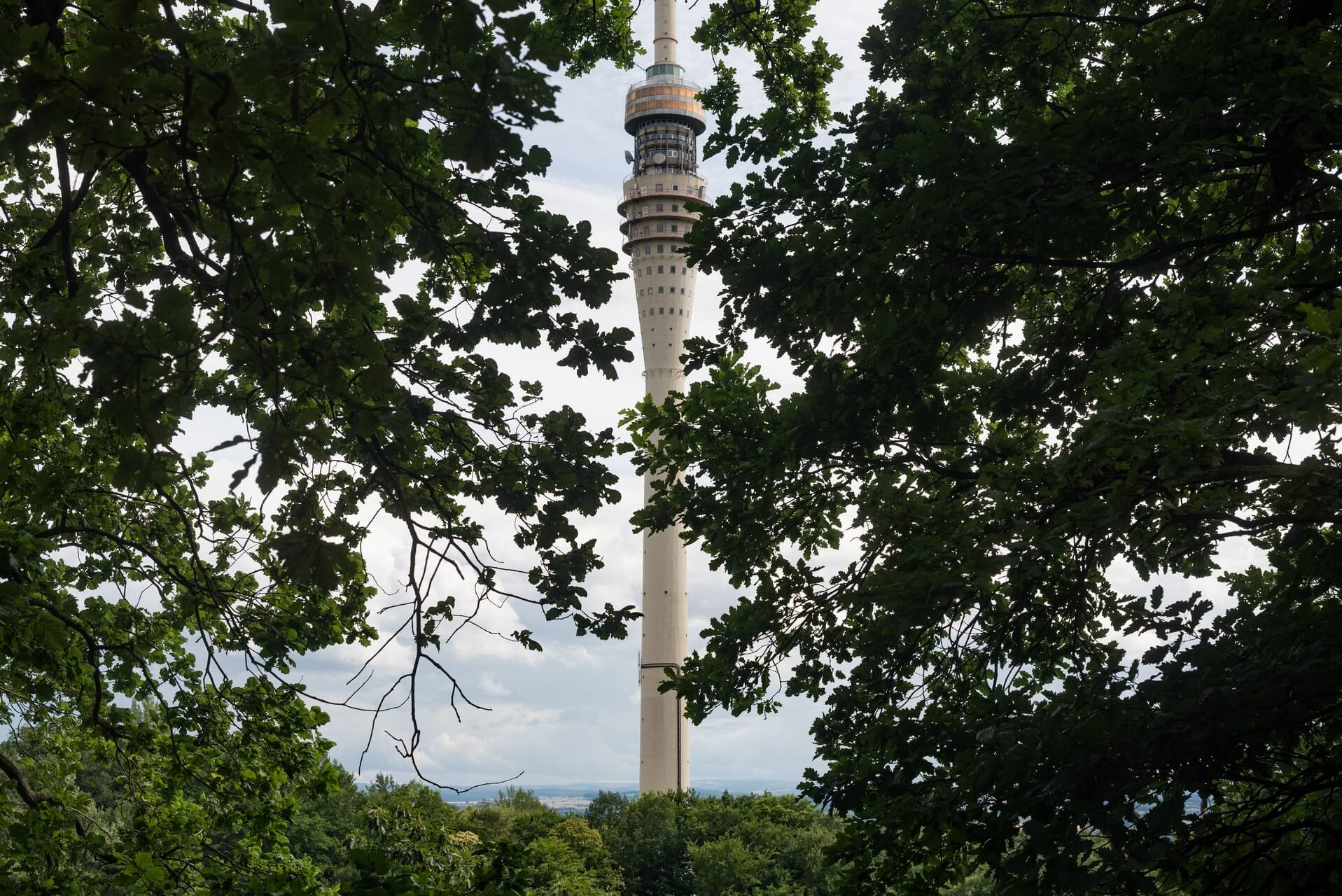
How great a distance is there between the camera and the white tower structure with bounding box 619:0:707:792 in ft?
245

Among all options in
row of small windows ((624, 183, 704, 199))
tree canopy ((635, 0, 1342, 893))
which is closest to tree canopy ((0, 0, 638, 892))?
tree canopy ((635, 0, 1342, 893))

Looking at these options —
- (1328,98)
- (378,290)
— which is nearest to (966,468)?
(1328,98)

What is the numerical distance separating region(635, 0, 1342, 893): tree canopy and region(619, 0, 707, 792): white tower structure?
64125 millimetres

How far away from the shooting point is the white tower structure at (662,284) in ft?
245

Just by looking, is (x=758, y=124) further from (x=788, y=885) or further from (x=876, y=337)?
(x=788, y=885)

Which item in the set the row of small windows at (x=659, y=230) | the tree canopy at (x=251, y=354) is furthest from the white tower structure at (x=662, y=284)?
the tree canopy at (x=251, y=354)

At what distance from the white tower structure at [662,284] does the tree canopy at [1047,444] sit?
64.1 m

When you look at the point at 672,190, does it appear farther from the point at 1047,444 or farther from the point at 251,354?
the point at 251,354

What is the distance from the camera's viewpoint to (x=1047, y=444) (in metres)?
9.46

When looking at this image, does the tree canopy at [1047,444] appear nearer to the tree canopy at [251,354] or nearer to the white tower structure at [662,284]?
the tree canopy at [251,354]

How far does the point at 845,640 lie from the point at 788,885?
33.9 meters

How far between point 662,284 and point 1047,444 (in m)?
69.7

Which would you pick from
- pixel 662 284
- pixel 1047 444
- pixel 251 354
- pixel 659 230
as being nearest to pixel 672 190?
pixel 659 230

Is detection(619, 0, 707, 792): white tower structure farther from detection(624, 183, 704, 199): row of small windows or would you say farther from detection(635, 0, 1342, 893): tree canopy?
detection(635, 0, 1342, 893): tree canopy
